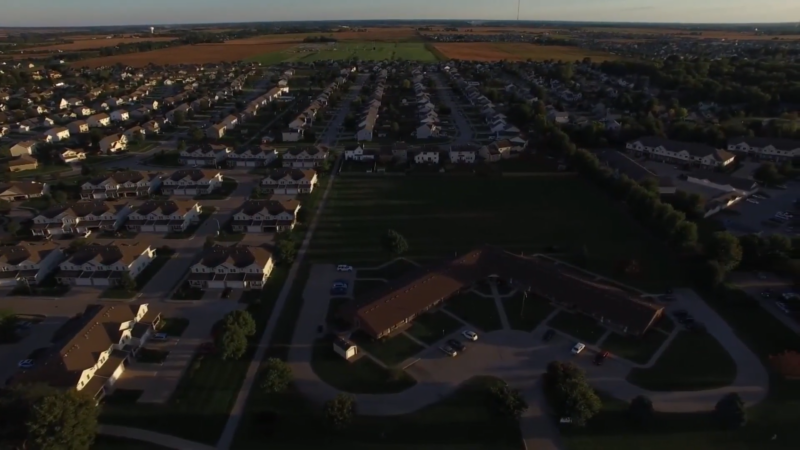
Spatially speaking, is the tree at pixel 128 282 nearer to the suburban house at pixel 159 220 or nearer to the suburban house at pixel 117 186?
the suburban house at pixel 159 220

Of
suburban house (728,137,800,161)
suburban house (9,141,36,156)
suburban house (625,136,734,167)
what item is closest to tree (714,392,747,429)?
suburban house (625,136,734,167)

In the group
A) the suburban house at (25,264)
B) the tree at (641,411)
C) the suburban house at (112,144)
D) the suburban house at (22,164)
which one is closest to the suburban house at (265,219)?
the suburban house at (25,264)

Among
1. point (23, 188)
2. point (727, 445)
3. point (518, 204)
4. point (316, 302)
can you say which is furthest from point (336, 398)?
point (23, 188)

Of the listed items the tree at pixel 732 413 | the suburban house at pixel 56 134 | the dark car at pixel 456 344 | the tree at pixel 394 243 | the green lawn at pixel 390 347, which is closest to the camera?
the tree at pixel 732 413

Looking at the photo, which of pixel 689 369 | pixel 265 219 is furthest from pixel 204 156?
pixel 689 369

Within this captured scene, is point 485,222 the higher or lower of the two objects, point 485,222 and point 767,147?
the lower

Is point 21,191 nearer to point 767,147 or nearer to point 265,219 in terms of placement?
point 265,219

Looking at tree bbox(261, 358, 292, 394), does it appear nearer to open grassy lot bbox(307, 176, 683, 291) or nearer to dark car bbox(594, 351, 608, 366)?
open grassy lot bbox(307, 176, 683, 291)
